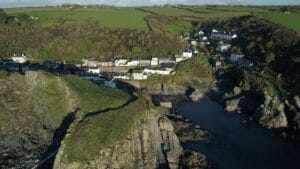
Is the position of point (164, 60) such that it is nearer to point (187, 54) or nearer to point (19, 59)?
point (187, 54)

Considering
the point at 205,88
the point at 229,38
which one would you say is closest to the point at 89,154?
the point at 205,88

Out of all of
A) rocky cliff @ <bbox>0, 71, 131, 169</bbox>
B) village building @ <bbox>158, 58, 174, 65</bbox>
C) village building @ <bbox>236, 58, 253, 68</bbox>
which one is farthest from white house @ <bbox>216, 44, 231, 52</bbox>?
rocky cliff @ <bbox>0, 71, 131, 169</bbox>

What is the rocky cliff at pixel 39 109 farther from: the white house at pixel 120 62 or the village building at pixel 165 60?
the village building at pixel 165 60

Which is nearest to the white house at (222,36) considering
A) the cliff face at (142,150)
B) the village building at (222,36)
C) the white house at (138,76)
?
the village building at (222,36)

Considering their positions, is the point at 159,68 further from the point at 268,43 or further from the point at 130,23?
the point at 130,23

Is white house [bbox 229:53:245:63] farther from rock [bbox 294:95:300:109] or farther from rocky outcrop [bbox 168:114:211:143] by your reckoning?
rocky outcrop [bbox 168:114:211:143]

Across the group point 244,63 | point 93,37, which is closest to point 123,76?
point 244,63
